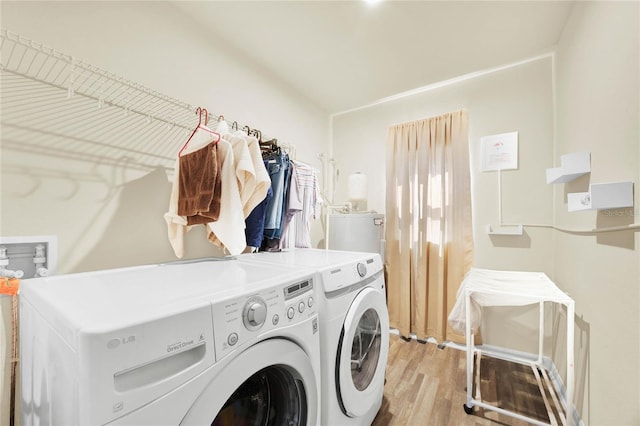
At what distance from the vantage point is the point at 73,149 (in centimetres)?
121

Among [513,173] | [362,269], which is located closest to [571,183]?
[513,173]

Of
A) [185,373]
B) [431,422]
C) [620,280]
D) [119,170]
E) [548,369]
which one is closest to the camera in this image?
[185,373]

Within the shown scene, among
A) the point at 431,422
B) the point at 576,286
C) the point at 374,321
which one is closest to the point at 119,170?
the point at 374,321

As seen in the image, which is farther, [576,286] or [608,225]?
[576,286]

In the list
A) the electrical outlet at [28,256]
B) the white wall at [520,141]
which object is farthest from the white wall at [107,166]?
the white wall at [520,141]

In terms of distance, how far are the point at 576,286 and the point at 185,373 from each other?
2017mm

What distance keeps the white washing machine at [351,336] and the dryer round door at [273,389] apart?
15 cm

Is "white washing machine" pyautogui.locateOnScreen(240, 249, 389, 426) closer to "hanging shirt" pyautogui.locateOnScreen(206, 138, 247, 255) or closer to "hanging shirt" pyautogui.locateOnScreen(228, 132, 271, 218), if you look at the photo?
"hanging shirt" pyautogui.locateOnScreen(206, 138, 247, 255)

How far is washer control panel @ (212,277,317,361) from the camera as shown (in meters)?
0.65

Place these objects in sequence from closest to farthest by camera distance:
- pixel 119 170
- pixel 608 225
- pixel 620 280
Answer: pixel 620 280
pixel 608 225
pixel 119 170

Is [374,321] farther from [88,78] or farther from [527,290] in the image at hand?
[88,78]

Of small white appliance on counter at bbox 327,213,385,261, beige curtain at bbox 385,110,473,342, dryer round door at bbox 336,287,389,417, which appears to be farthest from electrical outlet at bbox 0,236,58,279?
beige curtain at bbox 385,110,473,342

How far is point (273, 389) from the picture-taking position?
91 cm

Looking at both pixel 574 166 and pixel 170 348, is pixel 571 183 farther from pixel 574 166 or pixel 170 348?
pixel 170 348
